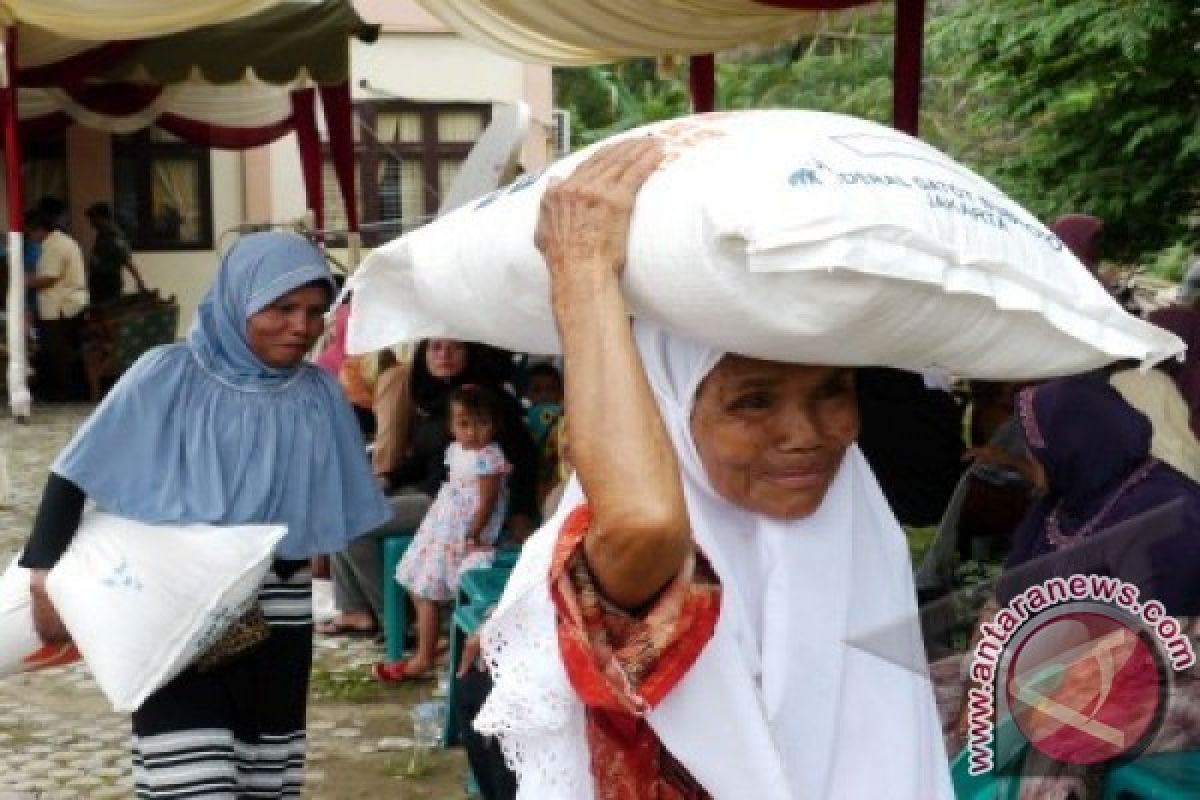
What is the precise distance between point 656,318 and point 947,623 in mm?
530

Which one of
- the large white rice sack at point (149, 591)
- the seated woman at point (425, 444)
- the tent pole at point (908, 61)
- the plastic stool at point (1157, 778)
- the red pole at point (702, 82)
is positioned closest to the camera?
the plastic stool at point (1157, 778)

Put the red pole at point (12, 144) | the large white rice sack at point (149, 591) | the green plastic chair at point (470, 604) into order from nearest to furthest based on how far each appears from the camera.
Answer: the large white rice sack at point (149, 591) → the green plastic chair at point (470, 604) → the red pole at point (12, 144)

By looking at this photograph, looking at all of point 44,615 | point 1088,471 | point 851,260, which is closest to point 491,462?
point 44,615

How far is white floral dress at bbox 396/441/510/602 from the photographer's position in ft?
16.6

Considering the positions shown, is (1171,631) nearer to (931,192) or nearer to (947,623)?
(947,623)

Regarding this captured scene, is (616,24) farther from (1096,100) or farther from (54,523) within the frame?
(54,523)

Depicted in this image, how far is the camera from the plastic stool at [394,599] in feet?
18.2

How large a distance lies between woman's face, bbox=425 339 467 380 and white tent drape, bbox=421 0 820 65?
2.45 meters

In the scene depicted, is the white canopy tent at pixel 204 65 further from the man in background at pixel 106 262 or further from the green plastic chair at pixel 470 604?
the green plastic chair at pixel 470 604

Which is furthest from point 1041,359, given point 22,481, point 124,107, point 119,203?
point 119,203

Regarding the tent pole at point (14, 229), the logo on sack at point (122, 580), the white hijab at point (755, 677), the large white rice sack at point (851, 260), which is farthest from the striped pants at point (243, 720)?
the tent pole at point (14, 229)

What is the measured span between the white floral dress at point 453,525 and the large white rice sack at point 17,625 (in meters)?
1.84

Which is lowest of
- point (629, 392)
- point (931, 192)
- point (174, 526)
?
point (174, 526)

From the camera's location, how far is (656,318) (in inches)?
63.0
